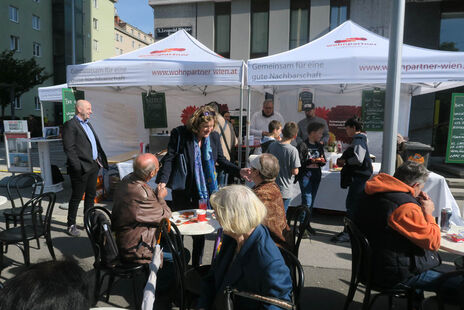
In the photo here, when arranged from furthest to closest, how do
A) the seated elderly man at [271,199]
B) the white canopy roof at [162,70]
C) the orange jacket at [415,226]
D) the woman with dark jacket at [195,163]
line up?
the white canopy roof at [162,70] → the woman with dark jacket at [195,163] → the seated elderly man at [271,199] → the orange jacket at [415,226]

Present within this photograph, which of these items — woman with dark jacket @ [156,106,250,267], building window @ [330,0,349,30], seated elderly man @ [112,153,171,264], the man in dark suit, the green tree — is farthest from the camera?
the green tree

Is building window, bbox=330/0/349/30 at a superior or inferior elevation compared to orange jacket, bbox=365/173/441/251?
superior

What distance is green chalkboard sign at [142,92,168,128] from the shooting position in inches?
345

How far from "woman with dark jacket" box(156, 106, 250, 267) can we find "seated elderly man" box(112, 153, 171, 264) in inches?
18.7

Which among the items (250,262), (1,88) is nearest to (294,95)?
(250,262)

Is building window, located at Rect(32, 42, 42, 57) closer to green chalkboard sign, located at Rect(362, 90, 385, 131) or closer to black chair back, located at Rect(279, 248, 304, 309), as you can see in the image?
green chalkboard sign, located at Rect(362, 90, 385, 131)

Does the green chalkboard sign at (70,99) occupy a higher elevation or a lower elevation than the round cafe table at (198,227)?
higher

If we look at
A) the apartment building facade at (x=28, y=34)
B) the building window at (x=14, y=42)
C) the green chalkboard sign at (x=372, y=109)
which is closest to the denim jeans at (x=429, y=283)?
the green chalkboard sign at (x=372, y=109)

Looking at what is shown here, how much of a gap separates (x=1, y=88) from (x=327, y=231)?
23.3 meters

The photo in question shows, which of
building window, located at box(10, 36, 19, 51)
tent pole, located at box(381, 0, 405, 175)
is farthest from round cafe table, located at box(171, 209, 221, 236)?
building window, located at box(10, 36, 19, 51)

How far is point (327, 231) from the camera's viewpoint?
4.78 m

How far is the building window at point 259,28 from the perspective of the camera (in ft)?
48.4

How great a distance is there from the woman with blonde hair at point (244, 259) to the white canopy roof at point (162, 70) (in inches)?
138

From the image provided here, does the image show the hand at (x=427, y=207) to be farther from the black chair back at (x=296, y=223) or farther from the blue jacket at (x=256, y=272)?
the blue jacket at (x=256, y=272)
